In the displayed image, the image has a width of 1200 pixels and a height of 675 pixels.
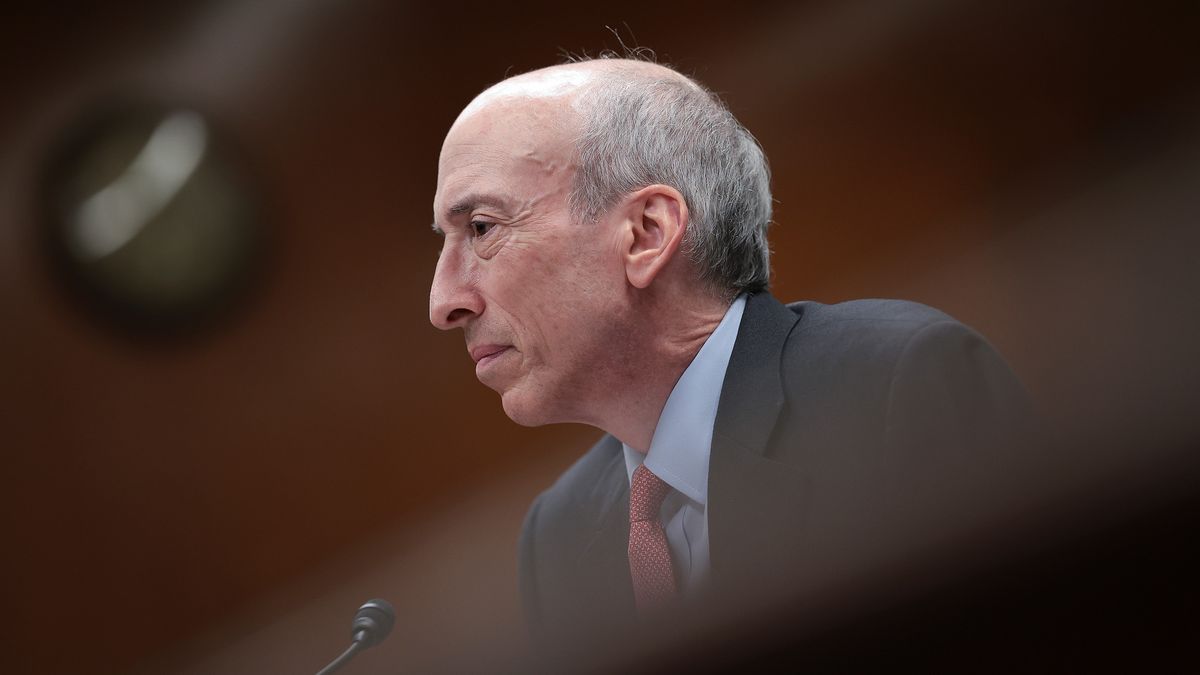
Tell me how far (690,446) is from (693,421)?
0.03 meters

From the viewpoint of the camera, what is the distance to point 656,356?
112 cm

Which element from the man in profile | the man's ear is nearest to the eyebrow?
the man in profile

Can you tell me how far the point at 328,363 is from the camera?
6.38 feet

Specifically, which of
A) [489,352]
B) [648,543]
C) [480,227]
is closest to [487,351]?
[489,352]

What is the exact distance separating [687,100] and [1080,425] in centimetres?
99

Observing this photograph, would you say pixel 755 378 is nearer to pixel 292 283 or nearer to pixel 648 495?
pixel 648 495

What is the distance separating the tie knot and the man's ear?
194 millimetres

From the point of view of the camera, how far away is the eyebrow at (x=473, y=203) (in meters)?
1.11

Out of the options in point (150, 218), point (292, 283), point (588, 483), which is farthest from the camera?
point (292, 283)

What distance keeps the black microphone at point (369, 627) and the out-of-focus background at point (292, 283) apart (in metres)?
0.19

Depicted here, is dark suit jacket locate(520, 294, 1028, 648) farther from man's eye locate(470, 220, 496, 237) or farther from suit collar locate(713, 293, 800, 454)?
man's eye locate(470, 220, 496, 237)

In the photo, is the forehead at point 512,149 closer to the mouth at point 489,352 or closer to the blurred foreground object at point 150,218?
the mouth at point 489,352

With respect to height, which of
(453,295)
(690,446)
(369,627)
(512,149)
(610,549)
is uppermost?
(512,149)

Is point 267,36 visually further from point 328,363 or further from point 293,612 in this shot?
point 293,612
